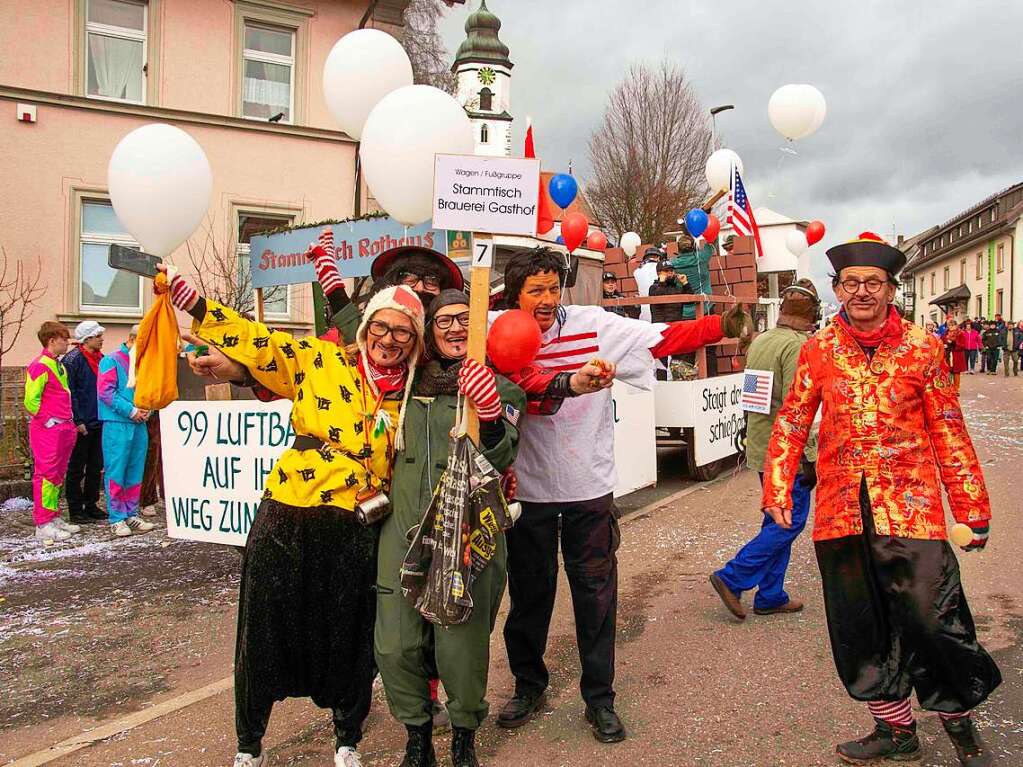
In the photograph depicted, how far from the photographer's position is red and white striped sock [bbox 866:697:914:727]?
3.04 meters

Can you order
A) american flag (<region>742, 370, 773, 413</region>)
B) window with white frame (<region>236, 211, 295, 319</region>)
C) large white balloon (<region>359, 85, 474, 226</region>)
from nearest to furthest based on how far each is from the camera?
large white balloon (<region>359, 85, 474, 226</region>) → american flag (<region>742, 370, 773, 413</region>) → window with white frame (<region>236, 211, 295, 319</region>)

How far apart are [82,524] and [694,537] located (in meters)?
5.45

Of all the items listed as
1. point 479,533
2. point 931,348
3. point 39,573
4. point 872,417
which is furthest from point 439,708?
point 39,573

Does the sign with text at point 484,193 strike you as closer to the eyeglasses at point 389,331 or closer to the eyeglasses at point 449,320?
the eyeglasses at point 449,320

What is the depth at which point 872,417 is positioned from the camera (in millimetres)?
3018

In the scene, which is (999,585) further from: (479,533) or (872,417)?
(479,533)

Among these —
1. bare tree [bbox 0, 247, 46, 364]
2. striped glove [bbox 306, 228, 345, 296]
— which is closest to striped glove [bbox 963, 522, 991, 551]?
striped glove [bbox 306, 228, 345, 296]

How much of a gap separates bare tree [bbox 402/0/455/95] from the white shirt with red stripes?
2403 cm

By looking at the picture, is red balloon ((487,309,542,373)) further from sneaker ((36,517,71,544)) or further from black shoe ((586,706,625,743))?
sneaker ((36,517,71,544))

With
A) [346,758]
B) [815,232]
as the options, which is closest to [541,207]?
[346,758]

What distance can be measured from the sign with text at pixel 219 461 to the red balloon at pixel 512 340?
2.43 metres

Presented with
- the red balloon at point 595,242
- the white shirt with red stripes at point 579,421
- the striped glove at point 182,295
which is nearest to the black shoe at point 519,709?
the white shirt with red stripes at point 579,421

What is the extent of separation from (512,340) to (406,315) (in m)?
0.37

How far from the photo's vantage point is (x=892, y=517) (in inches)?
117
